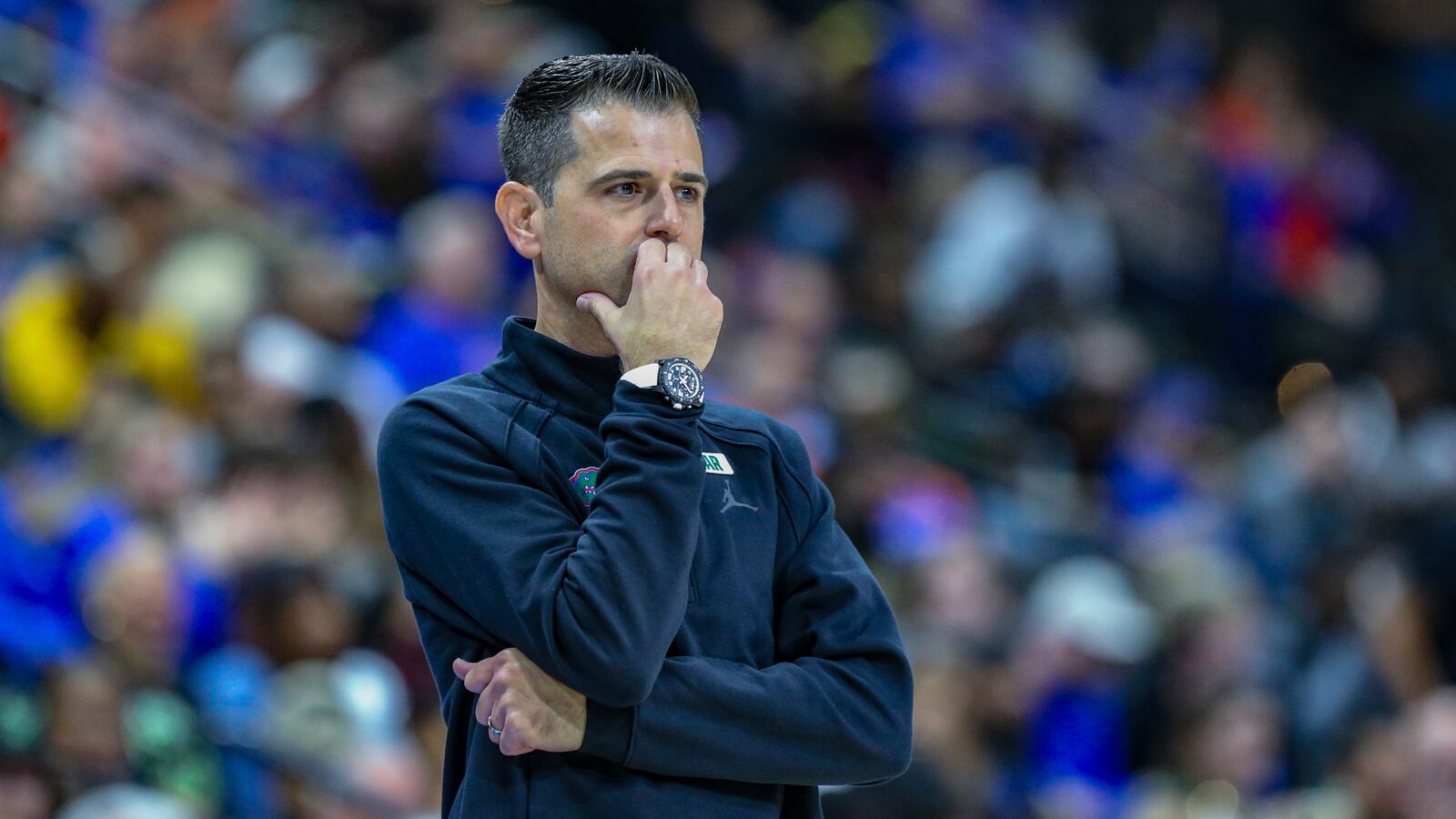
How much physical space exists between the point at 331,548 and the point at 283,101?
3.80 m

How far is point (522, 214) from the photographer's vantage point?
2309mm

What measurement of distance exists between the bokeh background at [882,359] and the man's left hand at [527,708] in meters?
2.61

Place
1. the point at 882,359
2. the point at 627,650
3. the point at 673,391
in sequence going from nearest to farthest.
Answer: the point at 627,650 < the point at 673,391 < the point at 882,359

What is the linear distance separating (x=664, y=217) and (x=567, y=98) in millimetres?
196

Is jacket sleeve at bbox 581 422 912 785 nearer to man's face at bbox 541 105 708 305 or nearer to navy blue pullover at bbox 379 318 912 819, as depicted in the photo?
navy blue pullover at bbox 379 318 912 819

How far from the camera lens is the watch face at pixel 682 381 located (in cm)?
209

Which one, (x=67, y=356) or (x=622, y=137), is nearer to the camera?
(x=622, y=137)

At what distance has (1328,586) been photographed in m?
7.53

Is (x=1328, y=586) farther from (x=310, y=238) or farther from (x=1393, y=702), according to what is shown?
(x=310, y=238)

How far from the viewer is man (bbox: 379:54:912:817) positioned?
2.03m

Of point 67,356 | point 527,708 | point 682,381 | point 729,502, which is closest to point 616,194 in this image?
point 682,381

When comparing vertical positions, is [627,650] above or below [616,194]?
below

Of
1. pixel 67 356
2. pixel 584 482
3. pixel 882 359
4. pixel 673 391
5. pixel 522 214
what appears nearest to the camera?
pixel 673 391

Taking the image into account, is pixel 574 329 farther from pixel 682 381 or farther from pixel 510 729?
pixel 510 729
